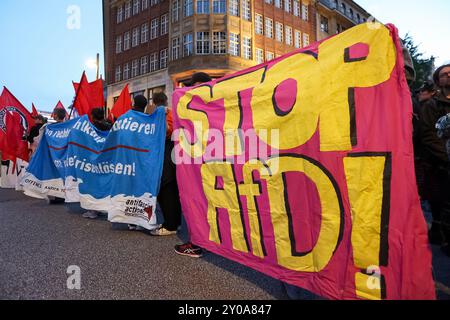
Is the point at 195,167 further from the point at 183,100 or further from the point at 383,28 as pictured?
the point at 383,28

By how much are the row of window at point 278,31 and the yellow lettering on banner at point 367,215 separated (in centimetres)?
2496

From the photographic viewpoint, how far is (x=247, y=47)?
23.4 metres

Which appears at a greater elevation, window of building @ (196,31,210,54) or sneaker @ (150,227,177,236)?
window of building @ (196,31,210,54)

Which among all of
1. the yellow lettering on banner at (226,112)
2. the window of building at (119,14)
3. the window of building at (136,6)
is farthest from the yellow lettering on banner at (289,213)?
the window of building at (119,14)

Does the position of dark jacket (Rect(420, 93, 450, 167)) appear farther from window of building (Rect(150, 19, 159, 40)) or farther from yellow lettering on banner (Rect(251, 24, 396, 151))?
window of building (Rect(150, 19, 159, 40))

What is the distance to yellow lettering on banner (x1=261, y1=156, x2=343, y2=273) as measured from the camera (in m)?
1.96

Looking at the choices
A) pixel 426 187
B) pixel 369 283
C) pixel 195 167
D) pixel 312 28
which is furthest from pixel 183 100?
pixel 312 28

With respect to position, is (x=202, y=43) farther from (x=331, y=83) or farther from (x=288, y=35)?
(x=331, y=83)

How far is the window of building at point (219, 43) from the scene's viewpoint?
Result: 22.2m

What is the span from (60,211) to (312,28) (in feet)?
99.9

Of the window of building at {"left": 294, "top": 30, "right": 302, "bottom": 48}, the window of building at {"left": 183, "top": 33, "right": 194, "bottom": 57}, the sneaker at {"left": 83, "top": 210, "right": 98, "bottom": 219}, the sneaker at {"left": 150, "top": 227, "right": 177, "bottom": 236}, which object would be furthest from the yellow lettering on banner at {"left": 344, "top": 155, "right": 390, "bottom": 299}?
the window of building at {"left": 294, "top": 30, "right": 302, "bottom": 48}

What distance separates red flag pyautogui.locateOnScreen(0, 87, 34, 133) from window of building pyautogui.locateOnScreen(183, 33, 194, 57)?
16.4m

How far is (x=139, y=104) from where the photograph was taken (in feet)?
14.2

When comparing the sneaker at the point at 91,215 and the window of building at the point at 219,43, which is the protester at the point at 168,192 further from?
the window of building at the point at 219,43
